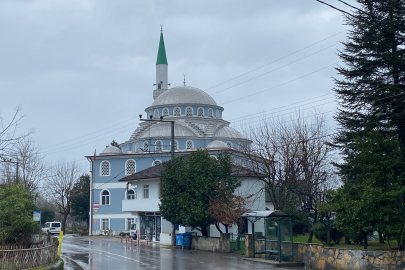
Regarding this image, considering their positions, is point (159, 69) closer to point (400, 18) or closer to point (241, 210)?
point (241, 210)

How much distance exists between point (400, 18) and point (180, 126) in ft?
143

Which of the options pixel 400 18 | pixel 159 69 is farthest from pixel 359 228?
pixel 159 69

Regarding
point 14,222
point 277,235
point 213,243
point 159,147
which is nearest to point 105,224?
point 159,147

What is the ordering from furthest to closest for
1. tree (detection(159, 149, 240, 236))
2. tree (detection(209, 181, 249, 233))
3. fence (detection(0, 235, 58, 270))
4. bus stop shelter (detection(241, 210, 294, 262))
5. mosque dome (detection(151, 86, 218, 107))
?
mosque dome (detection(151, 86, 218, 107)) < tree (detection(159, 149, 240, 236)) < tree (detection(209, 181, 249, 233)) < bus stop shelter (detection(241, 210, 294, 262)) < fence (detection(0, 235, 58, 270))

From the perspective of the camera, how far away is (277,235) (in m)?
21.0

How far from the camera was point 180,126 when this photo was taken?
62.5 metres

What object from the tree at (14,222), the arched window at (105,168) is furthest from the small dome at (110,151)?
the tree at (14,222)

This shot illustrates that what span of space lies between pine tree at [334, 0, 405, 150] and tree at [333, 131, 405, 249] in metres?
1.94

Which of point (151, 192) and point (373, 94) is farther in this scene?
point (151, 192)

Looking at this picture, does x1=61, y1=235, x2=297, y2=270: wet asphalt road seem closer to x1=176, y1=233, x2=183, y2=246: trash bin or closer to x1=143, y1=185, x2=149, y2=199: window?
x1=176, y1=233, x2=183, y2=246: trash bin

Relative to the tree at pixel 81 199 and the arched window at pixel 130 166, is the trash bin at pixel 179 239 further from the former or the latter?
the tree at pixel 81 199

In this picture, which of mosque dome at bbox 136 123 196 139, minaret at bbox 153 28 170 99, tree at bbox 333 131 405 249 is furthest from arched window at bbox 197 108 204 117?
tree at bbox 333 131 405 249

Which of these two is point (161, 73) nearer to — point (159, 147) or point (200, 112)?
point (200, 112)

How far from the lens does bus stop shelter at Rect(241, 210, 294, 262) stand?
20.4 metres
